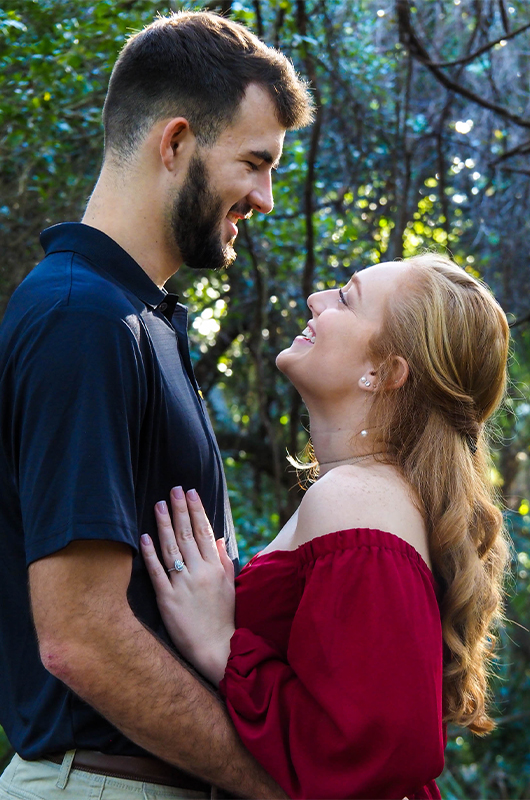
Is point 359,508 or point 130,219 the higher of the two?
point 130,219

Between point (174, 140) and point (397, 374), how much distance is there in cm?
77

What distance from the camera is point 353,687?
1502mm

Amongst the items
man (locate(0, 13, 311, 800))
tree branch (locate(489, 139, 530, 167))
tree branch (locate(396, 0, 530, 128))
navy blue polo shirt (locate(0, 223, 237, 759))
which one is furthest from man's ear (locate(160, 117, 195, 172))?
tree branch (locate(489, 139, 530, 167))

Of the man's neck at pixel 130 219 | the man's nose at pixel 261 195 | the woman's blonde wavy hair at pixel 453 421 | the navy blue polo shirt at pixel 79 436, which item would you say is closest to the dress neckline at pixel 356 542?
the woman's blonde wavy hair at pixel 453 421

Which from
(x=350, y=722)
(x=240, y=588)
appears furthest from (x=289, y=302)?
(x=350, y=722)

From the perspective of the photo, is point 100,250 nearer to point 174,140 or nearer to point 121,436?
point 174,140

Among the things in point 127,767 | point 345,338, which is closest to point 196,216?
point 345,338

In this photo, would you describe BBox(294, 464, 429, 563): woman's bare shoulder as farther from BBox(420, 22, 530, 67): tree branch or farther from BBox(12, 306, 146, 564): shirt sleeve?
BBox(420, 22, 530, 67): tree branch

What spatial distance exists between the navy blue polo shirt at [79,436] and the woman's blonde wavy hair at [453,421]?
1.55 feet

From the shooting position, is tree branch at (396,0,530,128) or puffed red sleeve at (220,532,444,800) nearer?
puffed red sleeve at (220,532,444,800)

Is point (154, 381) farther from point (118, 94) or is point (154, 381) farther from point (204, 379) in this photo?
point (204, 379)

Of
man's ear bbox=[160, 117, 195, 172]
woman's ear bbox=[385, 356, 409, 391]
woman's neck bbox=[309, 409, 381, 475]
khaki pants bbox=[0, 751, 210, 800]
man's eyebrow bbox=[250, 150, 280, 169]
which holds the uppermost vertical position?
man's ear bbox=[160, 117, 195, 172]

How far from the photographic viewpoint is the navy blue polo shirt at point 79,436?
1.42 m

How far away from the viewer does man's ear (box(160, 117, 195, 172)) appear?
6.34 ft
